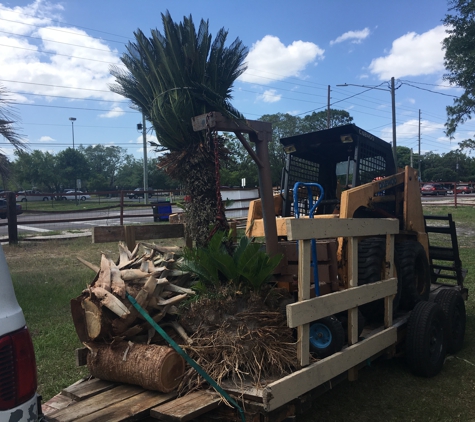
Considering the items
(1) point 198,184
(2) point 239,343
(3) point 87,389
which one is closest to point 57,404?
(3) point 87,389

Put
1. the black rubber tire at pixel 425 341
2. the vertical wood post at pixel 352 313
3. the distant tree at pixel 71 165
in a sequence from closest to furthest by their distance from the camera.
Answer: the vertical wood post at pixel 352 313
the black rubber tire at pixel 425 341
the distant tree at pixel 71 165

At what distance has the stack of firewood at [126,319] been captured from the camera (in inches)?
115

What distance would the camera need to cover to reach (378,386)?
4348 mm

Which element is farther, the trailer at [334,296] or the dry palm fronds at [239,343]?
the dry palm fronds at [239,343]

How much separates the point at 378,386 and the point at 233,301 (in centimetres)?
201

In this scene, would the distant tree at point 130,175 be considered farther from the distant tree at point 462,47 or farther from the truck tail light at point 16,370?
the truck tail light at point 16,370

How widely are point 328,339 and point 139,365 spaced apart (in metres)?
1.42

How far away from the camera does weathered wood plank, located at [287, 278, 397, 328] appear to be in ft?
9.55

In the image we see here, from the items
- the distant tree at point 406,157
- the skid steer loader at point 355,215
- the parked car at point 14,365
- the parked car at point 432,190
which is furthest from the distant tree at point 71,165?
the parked car at point 14,365

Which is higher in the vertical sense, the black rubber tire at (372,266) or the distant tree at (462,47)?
the distant tree at (462,47)

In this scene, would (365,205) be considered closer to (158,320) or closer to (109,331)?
(158,320)

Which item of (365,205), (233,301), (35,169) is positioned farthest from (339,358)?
(35,169)

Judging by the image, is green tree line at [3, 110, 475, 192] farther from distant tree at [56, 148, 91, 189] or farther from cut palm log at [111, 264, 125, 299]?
cut palm log at [111, 264, 125, 299]

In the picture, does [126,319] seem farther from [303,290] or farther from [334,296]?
[334,296]
